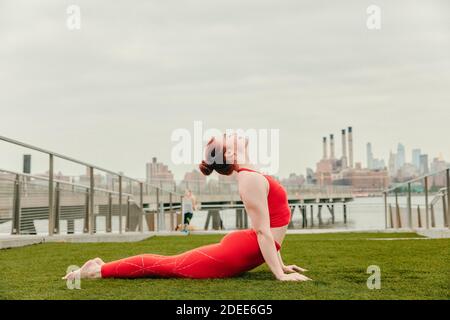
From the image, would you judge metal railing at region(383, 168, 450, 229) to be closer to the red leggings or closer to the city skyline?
the city skyline

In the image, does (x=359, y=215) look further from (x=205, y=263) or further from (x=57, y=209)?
(x=205, y=263)

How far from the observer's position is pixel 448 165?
876 cm

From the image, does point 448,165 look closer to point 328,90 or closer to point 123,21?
point 328,90

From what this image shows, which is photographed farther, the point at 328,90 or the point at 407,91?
the point at 328,90

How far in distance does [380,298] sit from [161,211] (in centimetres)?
1293

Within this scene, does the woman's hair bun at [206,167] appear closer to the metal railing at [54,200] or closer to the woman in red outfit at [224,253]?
the woman in red outfit at [224,253]

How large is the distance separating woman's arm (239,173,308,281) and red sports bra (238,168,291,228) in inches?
5.1

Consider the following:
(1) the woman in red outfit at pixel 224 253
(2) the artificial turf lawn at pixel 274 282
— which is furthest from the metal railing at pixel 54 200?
(1) the woman in red outfit at pixel 224 253

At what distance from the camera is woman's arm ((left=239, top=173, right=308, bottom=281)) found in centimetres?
309
